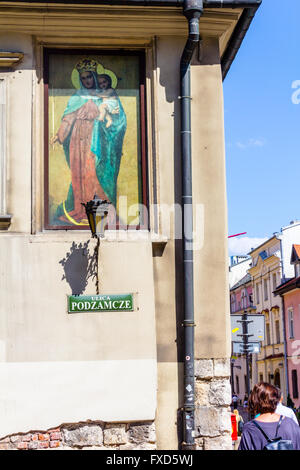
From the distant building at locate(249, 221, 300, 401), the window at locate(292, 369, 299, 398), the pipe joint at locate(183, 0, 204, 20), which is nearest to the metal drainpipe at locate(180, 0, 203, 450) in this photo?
the pipe joint at locate(183, 0, 204, 20)

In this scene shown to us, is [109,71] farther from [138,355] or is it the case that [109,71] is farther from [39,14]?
[138,355]

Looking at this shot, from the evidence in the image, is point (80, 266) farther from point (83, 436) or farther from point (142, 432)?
point (142, 432)

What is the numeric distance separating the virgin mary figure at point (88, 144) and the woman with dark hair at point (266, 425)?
14.1ft

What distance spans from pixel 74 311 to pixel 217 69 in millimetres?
3651

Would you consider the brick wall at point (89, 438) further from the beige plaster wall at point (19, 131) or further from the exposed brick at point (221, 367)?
the beige plaster wall at point (19, 131)

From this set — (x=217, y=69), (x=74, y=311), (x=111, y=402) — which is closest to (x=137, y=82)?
(x=217, y=69)

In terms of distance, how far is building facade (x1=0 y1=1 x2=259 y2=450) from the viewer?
8406 millimetres

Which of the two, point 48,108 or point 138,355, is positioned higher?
point 48,108

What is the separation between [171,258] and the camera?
8906mm

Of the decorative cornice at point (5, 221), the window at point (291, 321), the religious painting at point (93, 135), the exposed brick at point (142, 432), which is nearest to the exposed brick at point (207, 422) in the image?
the exposed brick at point (142, 432)

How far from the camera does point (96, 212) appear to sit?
8297 millimetres

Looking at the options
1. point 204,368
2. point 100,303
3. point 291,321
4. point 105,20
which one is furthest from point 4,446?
point 291,321

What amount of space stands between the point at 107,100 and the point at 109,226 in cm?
168
